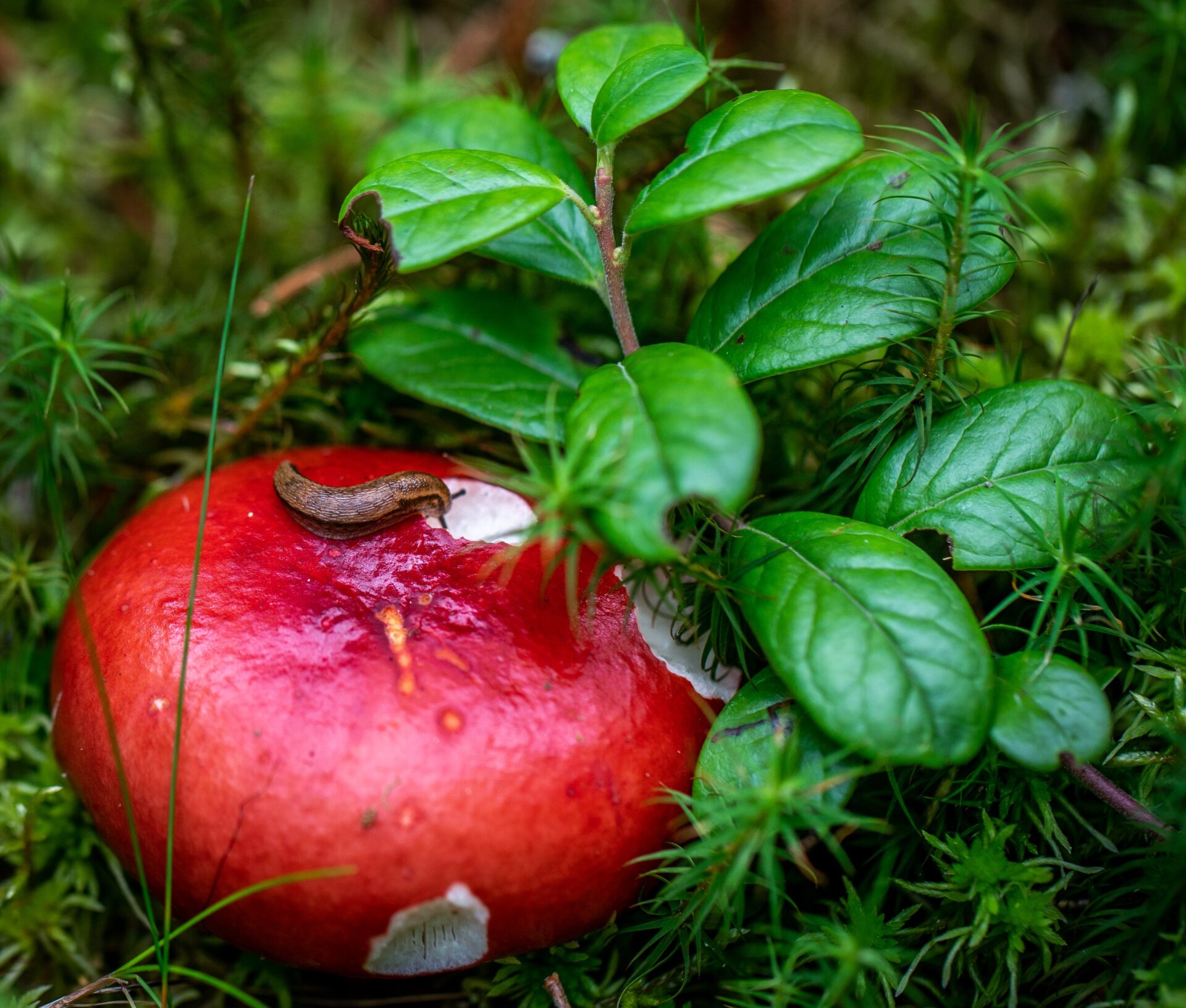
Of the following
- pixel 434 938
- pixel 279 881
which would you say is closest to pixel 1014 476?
pixel 434 938

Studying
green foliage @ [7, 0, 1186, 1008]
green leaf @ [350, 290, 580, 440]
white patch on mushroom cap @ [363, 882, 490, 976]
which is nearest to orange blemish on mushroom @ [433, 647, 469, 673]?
green foliage @ [7, 0, 1186, 1008]

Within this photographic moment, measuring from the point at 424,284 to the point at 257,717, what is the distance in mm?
1442

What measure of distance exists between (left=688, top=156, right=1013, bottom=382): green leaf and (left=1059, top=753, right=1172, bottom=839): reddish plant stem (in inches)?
33.7

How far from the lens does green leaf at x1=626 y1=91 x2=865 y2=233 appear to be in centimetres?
149

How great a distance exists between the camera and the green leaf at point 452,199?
149 cm

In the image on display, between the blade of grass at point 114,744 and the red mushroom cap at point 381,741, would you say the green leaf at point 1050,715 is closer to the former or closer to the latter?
the red mushroom cap at point 381,741

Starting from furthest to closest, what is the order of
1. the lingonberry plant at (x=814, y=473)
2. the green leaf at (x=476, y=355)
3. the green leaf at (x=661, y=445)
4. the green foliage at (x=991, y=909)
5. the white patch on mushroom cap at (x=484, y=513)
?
the green leaf at (x=476, y=355) < the white patch on mushroom cap at (x=484, y=513) < the green foliage at (x=991, y=909) < the lingonberry plant at (x=814, y=473) < the green leaf at (x=661, y=445)

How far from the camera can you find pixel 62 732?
1806mm

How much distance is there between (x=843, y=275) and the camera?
1.81m

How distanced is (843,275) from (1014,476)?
1.68ft

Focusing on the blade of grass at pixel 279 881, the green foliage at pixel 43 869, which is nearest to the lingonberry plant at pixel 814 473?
the blade of grass at pixel 279 881

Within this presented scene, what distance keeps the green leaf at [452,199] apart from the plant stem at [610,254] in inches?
4.7

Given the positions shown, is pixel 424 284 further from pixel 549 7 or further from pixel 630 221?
pixel 549 7

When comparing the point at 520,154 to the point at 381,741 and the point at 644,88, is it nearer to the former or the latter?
the point at 644,88
